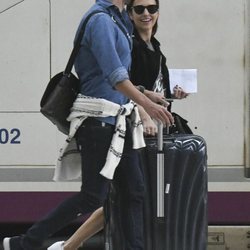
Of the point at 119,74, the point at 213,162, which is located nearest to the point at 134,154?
the point at 119,74

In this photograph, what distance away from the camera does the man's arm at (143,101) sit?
326 centimetres

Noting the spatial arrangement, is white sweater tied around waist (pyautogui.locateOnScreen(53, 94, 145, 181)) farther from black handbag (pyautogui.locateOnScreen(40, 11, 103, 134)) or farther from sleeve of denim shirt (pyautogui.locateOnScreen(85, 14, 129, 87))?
sleeve of denim shirt (pyautogui.locateOnScreen(85, 14, 129, 87))

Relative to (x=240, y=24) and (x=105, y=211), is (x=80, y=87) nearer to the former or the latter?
(x=105, y=211)

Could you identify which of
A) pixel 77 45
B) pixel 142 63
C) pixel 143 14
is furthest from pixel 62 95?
pixel 143 14

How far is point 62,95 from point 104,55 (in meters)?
0.34

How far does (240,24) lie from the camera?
4758 mm

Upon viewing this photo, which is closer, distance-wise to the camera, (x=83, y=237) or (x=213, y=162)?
(x=83, y=237)

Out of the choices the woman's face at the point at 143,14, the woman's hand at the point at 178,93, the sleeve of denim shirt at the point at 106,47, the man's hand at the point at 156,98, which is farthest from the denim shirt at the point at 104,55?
the woman's hand at the point at 178,93

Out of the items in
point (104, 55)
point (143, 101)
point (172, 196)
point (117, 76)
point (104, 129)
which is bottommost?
point (172, 196)

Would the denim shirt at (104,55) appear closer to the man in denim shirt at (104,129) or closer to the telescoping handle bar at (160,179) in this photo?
the man in denim shirt at (104,129)

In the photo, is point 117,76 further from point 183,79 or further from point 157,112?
point 183,79

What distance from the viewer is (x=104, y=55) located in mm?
3260

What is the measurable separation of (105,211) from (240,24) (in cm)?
178

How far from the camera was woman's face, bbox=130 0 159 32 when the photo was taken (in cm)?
382
